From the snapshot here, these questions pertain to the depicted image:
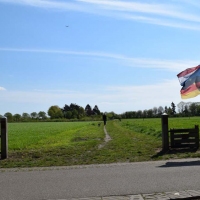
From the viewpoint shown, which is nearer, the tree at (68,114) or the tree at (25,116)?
the tree at (68,114)

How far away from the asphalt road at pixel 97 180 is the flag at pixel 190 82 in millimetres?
4212

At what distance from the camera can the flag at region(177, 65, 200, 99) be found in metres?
14.0

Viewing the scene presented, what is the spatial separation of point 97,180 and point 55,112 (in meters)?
178

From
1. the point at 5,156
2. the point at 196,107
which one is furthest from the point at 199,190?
the point at 196,107

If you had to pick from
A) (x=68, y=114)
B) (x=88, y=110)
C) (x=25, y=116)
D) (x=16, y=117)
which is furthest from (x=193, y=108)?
(x=25, y=116)

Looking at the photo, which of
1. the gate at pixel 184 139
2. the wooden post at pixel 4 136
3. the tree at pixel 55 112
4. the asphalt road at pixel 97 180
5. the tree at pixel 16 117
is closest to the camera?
the asphalt road at pixel 97 180

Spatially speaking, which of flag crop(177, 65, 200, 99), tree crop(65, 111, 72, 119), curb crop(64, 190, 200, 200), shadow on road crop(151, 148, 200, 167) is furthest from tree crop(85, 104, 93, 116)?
curb crop(64, 190, 200, 200)

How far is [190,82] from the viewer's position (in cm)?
1412

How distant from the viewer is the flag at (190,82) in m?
14.0

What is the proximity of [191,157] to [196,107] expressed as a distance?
143 meters

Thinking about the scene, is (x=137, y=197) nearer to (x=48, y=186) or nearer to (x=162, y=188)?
(x=162, y=188)

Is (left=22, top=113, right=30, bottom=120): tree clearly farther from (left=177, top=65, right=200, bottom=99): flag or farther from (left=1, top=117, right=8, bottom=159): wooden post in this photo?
(left=177, top=65, right=200, bottom=99): flag

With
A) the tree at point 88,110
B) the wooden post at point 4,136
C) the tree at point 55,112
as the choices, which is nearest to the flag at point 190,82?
the wooden post at point 4,136

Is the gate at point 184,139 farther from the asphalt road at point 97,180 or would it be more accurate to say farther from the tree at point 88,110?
the tree at point 88,110
